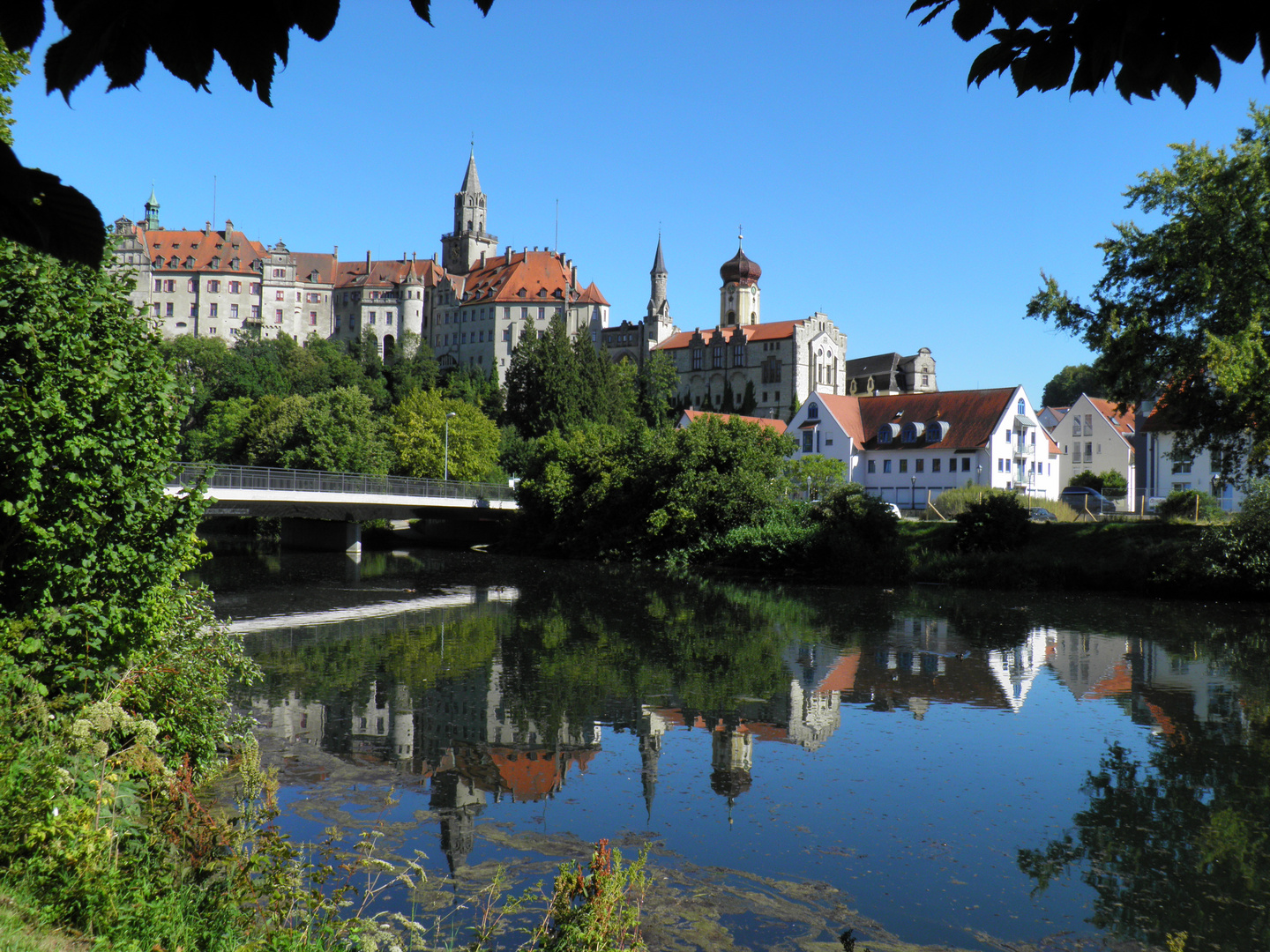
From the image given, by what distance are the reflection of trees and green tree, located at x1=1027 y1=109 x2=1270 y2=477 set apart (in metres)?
22.4

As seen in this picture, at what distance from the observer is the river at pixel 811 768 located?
9.10 metres

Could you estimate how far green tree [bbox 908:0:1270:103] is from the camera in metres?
2.71

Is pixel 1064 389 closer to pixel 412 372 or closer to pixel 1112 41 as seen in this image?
pixel 412 372

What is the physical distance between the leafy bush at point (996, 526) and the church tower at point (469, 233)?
388ft

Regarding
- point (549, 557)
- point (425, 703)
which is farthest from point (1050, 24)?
point (549, 557)

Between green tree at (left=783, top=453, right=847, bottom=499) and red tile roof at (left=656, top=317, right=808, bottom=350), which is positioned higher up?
red tile roof at (left=656, top=317, right=808, bottom=350)

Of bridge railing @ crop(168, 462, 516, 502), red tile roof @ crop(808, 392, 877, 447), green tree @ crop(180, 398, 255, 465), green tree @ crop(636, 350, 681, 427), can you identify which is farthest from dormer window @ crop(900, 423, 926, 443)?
green tree @ crop(180, 398, 255, 465)

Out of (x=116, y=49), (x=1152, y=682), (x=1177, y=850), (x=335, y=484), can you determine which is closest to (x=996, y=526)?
(x=1152, y=682)

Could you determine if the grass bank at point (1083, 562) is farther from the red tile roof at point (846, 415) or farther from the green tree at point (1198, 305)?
the red tile roof at point (846, 415)

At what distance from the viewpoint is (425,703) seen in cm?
1711

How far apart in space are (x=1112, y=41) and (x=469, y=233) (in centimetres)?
15412

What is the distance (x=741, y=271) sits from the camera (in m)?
150

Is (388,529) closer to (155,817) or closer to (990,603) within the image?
(990,603)

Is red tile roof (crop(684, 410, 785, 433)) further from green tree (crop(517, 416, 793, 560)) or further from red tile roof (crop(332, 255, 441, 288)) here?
red tile roof (crop(332, 255, 441, 288))
